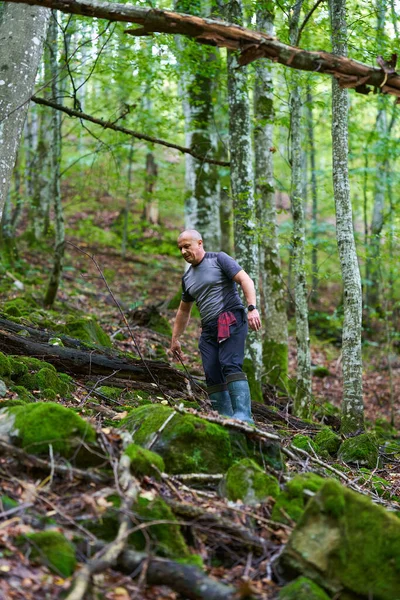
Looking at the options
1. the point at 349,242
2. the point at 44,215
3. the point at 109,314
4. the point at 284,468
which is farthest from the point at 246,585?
the point at 44,215

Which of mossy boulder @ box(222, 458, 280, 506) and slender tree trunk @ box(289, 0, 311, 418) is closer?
mossy boulder @ box(222, 458, 280, 506)

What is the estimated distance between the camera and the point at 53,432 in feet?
13.6

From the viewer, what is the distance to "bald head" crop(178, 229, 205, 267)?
20.4 ft

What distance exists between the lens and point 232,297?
6359mm

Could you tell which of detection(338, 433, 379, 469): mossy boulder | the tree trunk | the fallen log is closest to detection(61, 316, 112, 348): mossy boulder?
the fallen log

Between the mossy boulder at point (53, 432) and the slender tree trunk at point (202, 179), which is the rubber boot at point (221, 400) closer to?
the mossy boulder at point (53, 432)

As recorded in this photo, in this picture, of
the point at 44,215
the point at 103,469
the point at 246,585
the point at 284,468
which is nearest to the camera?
the point at 246,585

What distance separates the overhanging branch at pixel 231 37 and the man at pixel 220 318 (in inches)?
84.3

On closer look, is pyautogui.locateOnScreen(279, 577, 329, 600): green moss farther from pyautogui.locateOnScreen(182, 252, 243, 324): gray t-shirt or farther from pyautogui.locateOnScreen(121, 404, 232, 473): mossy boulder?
pyautogui.locateOnScreen(182, 252, 243, 324): gray t-shirt

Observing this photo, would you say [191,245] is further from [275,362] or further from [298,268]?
[275,362]

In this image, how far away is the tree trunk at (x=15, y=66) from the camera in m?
6.12

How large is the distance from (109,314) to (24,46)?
28.2 ft

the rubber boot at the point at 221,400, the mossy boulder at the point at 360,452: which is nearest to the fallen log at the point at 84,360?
the rubber boot at the point at 221,400

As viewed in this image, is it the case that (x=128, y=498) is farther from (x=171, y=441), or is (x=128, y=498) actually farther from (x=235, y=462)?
(x=235, y=462)
